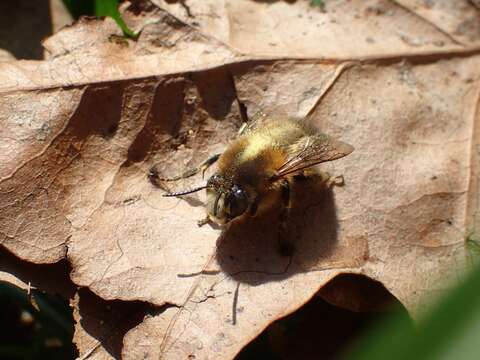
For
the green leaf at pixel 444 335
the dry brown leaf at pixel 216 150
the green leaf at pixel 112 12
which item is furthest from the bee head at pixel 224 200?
the green leaf at pixel 444 335

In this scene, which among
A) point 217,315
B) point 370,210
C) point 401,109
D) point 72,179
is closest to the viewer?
point 217,315

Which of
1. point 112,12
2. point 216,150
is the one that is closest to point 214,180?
point 216,150

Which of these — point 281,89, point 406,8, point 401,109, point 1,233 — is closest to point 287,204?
point 281,89

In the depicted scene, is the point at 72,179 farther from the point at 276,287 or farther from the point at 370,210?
the point at 370,210

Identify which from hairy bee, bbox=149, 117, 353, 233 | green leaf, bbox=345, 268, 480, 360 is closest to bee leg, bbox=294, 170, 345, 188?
hairy bee, bbox=149, 117, 353, 233

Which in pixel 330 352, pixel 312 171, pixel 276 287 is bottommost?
pixel 330 352

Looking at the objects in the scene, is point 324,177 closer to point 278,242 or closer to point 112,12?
point 278,242

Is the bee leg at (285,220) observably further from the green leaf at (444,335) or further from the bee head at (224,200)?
the green leaf at (444,335)
